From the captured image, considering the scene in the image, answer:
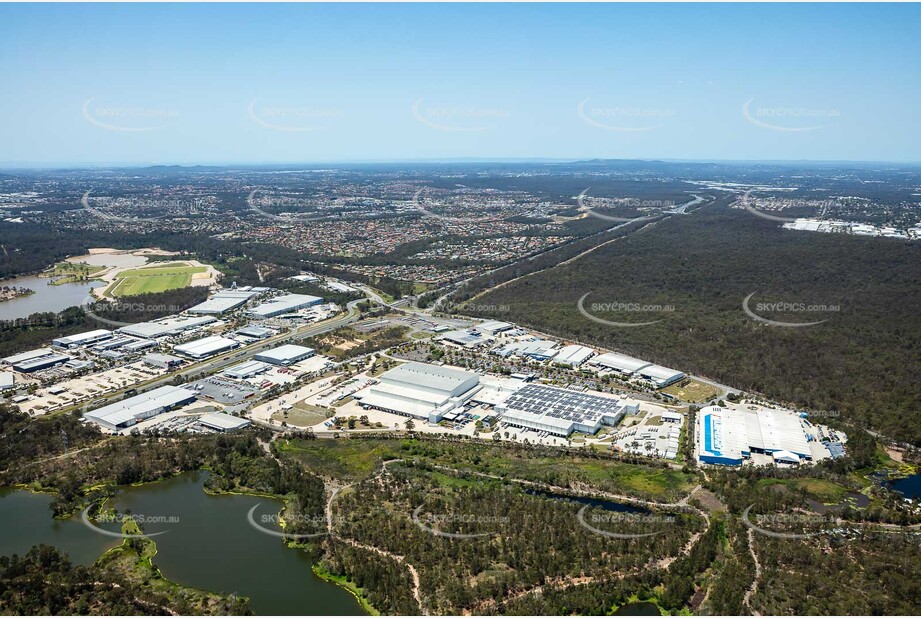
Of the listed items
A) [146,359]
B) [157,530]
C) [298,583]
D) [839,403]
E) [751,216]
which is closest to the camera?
[298,583]

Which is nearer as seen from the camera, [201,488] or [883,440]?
[201,488]

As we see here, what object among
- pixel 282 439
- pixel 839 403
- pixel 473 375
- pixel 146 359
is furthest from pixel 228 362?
pixel 839 403

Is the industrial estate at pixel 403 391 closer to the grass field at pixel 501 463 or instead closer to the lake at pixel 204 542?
the grass field at pixel 501 463

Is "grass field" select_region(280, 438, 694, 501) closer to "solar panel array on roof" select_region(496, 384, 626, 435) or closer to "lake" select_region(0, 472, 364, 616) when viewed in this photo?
"solar panel array on roof" select_region(496, 384, 626, 435)

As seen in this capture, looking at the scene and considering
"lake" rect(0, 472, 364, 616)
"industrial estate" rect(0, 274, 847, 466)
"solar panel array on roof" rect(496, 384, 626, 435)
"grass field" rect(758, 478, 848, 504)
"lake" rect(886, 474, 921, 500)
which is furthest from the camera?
"solar panel array on roof" rect(496, 384, 626, 435)

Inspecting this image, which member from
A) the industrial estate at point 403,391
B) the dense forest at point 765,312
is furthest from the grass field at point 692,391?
the dense forest at point 765,312

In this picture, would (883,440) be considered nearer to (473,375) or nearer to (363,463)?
(473,375)

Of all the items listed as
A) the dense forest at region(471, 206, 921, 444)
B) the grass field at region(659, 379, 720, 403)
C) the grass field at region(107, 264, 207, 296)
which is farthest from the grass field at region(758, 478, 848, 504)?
the grass field at region(107, 264, 207, 296)
